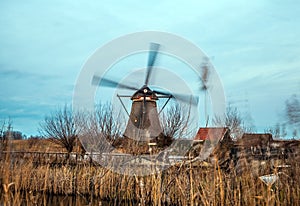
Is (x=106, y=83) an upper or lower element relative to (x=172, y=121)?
upper

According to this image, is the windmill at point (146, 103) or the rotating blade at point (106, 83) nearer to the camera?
the rotating blade at point (106, 83)

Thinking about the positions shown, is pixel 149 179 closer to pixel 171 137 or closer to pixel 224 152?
pixel 224 152

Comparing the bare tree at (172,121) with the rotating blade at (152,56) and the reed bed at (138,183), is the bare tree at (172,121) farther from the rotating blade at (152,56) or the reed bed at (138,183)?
the reed bed at (138,183)

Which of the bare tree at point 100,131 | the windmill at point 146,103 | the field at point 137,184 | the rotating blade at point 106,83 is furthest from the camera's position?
the windmill at point 146,103

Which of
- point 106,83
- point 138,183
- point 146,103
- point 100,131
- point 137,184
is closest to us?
point 138,183

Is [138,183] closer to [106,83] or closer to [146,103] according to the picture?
[106,83]

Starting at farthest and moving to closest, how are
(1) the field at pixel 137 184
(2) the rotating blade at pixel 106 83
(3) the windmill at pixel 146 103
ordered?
(3) the windmill at pixel 146 103, (2) the rotating blade at pixel 106 83, (1) the field at pixel 137 184

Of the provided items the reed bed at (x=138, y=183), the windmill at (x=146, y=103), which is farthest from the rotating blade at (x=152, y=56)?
the reed bed at (x=138, y=183)

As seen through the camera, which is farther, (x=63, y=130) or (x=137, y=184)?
(x=63, y=130)

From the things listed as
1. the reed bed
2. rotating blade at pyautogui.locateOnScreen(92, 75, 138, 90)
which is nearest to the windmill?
rotating blade at pyautogui.locateOnScreen(92, 75, 138, 90)

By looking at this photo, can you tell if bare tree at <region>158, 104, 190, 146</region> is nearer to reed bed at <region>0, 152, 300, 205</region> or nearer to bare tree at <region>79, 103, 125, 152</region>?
bare tree at <region>79, 103, 125, 152</region>

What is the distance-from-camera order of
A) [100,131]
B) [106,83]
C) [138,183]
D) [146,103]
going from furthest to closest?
1. [146,103]
2. [106,83]
3. [100,131]
4. [138,183]

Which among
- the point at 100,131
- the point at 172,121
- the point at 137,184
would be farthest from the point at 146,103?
the point at 137,184

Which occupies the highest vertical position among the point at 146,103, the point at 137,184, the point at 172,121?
the point at 146,103
